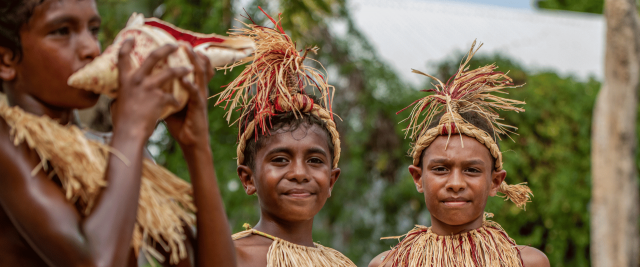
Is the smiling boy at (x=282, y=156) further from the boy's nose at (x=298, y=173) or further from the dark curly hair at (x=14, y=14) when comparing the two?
the dark curly hair at (x=14, y=14)

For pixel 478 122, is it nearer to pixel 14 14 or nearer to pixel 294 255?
pixel 294 255

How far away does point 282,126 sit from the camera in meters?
2.65

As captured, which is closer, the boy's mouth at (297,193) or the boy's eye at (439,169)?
the boy's mouth at (297,193)

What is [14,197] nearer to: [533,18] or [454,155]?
[454,155]

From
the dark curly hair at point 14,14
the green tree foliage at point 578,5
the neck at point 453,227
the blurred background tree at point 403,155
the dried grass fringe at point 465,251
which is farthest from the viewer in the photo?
the green tree foliage at point 578,5

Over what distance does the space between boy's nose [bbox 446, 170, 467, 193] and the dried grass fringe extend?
241 millimetres

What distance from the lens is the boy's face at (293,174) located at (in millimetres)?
2527

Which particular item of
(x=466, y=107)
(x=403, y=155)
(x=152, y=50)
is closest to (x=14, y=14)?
(x=152, y=50)

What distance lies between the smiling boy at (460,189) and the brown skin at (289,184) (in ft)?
1.63

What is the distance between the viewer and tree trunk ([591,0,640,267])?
6.82m

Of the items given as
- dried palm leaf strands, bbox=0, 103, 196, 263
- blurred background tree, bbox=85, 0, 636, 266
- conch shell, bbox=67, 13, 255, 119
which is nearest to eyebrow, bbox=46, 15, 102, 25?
conch shell, bbox=67, 13, 255, 119

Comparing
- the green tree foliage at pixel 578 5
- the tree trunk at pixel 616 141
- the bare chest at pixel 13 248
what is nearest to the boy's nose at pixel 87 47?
the bare chest at pixel 13 248

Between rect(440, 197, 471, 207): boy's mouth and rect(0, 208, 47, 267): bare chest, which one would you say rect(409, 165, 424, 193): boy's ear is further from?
rect(0, 208, 47, 267): bare chest

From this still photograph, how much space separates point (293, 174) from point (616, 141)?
5.77 metres
